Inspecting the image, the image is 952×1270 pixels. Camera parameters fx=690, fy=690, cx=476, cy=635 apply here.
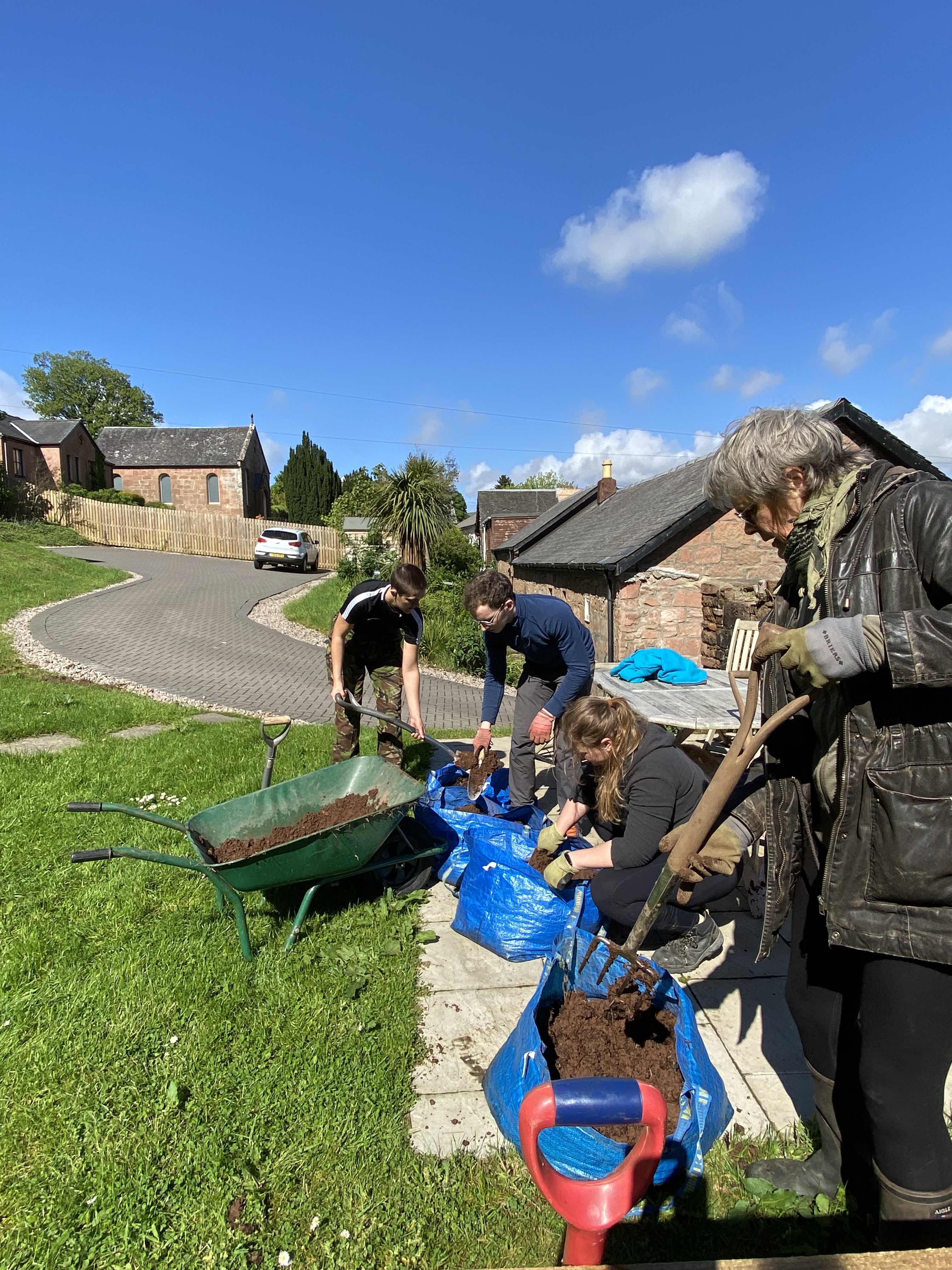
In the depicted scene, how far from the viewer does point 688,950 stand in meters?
3.21

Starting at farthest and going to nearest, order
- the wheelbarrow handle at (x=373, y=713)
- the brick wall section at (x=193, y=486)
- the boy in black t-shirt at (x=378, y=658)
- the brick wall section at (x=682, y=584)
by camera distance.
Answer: the brick wall section at (x=193, y=486) → the brick wall section at (x=682, y=584) → the boy in black t-shirt at (x=378, y=658) → the wheelbarrow handle at (x=373, y=713)

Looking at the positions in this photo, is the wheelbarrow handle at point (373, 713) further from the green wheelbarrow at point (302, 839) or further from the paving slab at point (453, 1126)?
the paving slab at point (453, 1126)

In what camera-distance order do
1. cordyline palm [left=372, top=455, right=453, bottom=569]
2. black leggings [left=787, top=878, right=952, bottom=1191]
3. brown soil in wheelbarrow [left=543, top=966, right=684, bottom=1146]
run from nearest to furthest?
1. black leggings [left=787, top=878, right=952, bottom=1191]
2. brown soil in wheelbarrow [left=543, top=966, right=684, bottom=1146]
3. cordyline palm [left=372, top=455, right=453, bottom=569]

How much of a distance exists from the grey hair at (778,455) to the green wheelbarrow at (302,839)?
2206mm

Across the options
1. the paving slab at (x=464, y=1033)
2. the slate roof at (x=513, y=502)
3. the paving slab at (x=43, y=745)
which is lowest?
the paving slab at (x=464, y=1033)

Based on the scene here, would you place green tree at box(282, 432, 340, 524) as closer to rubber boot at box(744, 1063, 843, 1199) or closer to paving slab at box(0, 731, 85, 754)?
paving slab at box(0, 731, 85, 754)

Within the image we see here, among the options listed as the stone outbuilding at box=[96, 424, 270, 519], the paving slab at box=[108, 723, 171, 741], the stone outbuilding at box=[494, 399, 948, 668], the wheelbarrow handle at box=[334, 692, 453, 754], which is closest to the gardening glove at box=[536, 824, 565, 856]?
the wheelbarrow handle at box=[334, 692, 453, 754]

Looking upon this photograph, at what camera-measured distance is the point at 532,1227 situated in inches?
81.0

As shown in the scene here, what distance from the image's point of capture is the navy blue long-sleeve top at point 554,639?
435cm

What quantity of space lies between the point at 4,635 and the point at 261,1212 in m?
12.1

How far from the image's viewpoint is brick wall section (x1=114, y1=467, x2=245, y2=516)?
43.6 metres

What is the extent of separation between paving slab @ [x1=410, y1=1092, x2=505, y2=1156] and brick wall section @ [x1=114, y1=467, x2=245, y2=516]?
44.5 metres

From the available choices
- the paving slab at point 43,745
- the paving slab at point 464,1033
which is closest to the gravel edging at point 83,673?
the paving slab at point 43,745

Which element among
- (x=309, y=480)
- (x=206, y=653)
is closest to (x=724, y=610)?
(x=206, y=653)
